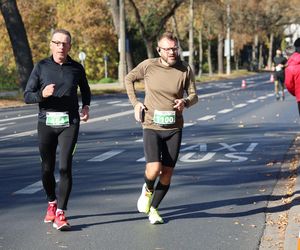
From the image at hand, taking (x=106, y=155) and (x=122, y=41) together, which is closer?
(x=106, y=155)

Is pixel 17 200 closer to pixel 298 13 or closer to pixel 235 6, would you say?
pixel 235 6

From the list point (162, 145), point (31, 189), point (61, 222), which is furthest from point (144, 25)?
point (61, 222)

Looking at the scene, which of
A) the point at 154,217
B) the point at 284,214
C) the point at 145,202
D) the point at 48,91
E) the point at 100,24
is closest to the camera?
the point at 48,91

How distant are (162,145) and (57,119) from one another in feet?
3.44

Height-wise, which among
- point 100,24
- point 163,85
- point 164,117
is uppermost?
point 163,85

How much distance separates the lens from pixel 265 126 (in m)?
18.6

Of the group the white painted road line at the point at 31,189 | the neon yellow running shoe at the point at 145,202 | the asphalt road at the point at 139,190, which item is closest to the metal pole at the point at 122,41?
the asphalt road at the point at 139,190

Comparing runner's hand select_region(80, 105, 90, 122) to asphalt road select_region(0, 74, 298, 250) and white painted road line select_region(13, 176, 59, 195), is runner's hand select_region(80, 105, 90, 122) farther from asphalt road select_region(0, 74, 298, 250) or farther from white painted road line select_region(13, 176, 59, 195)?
white painted road line select_region(13, 176, 59, 195)

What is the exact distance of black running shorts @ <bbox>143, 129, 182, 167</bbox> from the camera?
22.9 ft

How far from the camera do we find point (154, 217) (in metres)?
7.18

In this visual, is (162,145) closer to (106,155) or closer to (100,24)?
(106,155)

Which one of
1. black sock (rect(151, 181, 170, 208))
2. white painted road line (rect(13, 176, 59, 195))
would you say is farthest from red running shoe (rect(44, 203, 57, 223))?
white painted road line (rect(13, 176, 59, 195))

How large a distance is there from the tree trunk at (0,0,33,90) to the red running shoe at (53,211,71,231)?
2619cm

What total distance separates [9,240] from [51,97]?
54.5 inches
